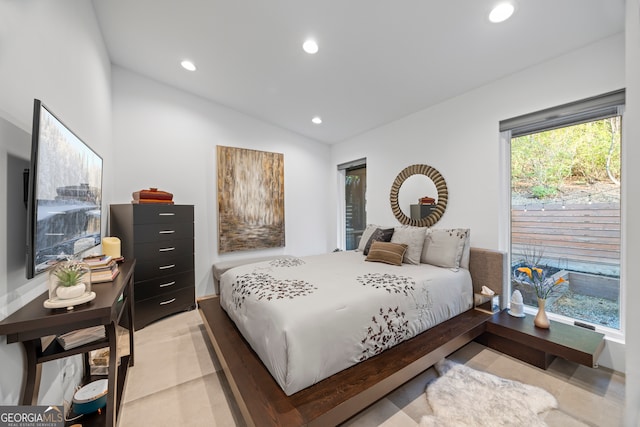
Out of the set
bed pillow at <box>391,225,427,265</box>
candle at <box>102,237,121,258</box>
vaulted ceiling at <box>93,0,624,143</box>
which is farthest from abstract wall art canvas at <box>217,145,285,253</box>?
bed pillow at <box>391,225,427,265</box>

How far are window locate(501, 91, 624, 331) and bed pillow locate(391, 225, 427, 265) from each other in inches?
36.9

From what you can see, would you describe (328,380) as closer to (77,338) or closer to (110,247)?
(77,338)

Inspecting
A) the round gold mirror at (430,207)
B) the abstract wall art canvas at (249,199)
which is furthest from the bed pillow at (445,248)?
the abstract wall art canvas at (249,199)

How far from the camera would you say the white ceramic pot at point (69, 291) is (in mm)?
1104

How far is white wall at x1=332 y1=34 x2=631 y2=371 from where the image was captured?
2.00m

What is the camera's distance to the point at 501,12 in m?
1.82

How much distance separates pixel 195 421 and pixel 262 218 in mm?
2975

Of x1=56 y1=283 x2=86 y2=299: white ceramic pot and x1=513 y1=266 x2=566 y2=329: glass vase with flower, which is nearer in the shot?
x1=56 y1=283 x2=86 y2=299: white ceramic pot

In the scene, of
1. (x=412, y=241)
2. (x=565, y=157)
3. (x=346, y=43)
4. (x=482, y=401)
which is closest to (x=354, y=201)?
(x=412, y=241)

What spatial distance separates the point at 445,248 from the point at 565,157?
1.37 meters

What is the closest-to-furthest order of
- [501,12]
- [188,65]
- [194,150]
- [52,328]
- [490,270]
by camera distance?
[52,328]
[501,12]
[490,270]
[188,65]
[194,150]

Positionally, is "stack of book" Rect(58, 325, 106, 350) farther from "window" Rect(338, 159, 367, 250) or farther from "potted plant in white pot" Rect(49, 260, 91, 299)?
"window" Rect(338, 159, 367, 250)

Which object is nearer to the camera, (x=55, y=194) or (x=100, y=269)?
(x=55, y=194)

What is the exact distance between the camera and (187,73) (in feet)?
10.5
